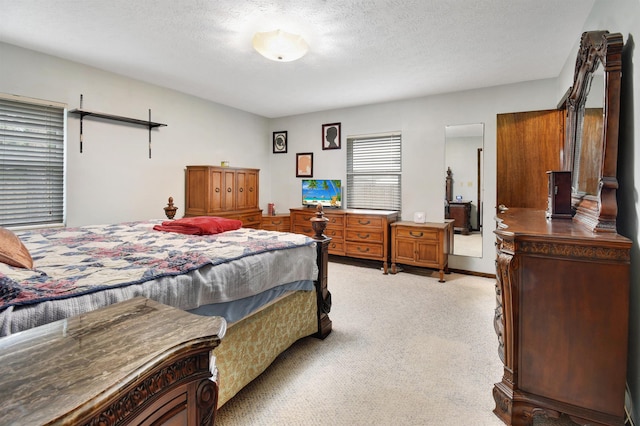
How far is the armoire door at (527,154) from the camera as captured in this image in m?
3.68

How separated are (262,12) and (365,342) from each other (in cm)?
272

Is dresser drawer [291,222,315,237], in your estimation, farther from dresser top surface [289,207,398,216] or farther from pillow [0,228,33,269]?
pillow [0,228,33,269]

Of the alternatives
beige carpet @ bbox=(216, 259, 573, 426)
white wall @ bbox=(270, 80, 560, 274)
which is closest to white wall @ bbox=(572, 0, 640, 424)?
beige carpet @ bbox=(216, 259, 573, 426)

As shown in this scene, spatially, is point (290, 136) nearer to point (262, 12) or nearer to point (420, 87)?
point (420, 87)

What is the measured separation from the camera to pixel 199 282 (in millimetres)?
1502

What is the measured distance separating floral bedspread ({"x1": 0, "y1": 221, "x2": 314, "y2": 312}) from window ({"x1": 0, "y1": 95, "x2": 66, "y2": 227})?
38.1 inches

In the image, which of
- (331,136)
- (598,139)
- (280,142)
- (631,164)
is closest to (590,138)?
(598,139)

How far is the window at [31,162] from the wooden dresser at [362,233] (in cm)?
332

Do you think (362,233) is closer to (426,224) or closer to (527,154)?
(426,224)

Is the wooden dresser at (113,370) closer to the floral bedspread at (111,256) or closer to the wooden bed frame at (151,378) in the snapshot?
the wooden bed frame at (151,378)

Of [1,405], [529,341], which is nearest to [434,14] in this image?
[529,341]

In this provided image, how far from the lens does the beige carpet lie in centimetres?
168

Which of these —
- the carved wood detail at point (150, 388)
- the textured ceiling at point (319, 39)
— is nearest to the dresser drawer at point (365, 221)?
the textured ceiling at point (319, 39)

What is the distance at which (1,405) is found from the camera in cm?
50
